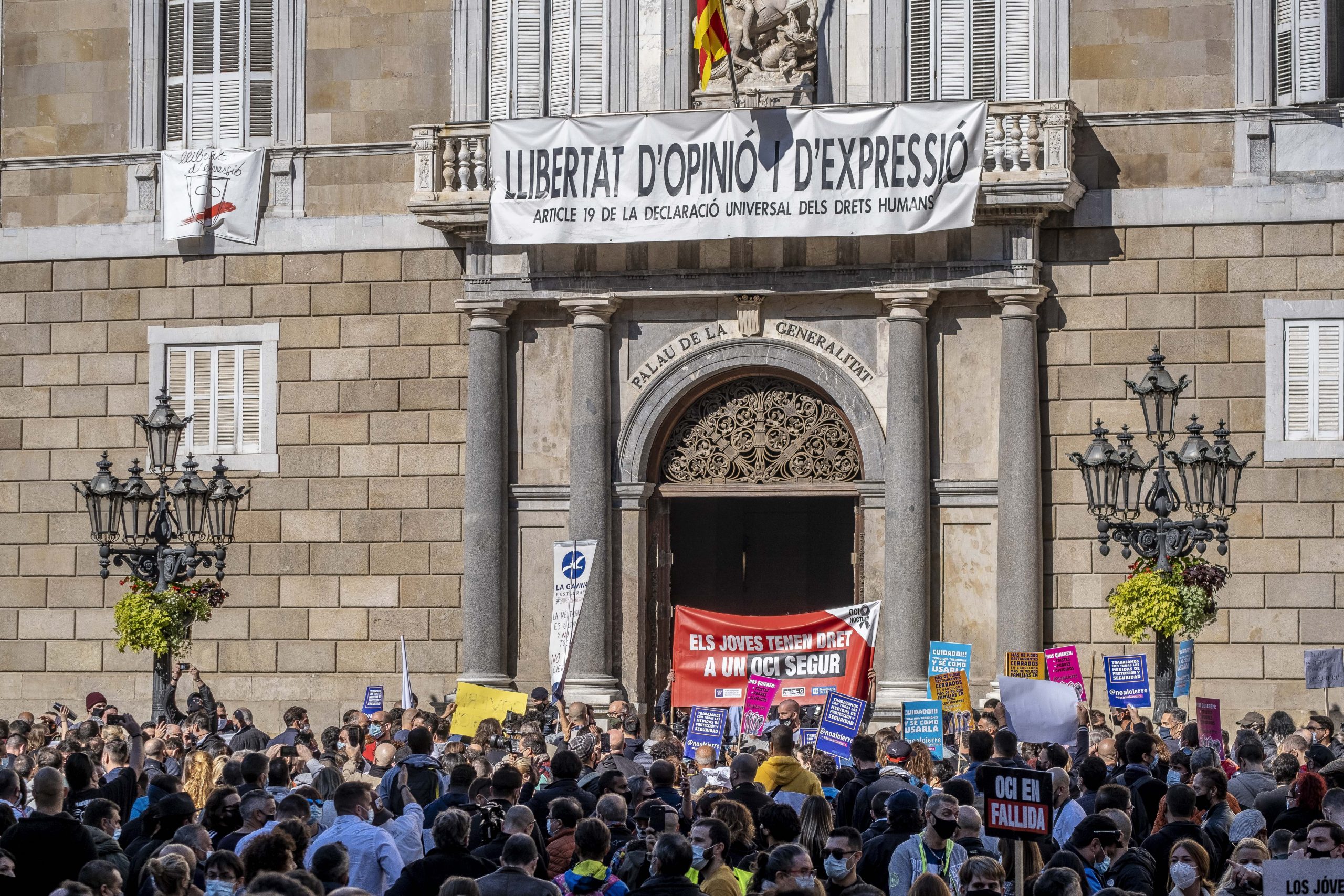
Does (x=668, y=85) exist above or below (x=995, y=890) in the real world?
above

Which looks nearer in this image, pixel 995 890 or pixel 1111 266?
pixel 995 890

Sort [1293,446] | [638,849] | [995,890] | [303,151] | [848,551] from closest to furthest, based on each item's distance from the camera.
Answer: [995,890] < [638,849] < [1293,446] < [303,151] < [848,551]

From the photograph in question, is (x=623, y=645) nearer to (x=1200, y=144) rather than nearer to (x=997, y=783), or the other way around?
(x=1200, y=144)

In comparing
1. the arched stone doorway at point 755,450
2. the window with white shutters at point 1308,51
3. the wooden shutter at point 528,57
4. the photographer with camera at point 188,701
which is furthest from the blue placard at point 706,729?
the window with white shutters at point 1308,51

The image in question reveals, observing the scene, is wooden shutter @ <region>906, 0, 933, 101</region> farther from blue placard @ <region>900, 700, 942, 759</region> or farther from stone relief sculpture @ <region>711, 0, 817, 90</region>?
blue placard @ <region>900, 700, 942, 759</region>

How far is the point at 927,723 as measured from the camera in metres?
15.5

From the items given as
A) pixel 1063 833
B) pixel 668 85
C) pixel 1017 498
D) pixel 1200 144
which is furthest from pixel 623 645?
pixel 1063 833

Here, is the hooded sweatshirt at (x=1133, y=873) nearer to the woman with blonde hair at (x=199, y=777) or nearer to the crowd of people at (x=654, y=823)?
the crowd of people at (x=654, y=823)

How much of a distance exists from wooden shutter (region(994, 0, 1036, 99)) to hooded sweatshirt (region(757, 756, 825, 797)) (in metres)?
12.0

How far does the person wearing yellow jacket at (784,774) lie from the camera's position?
11844 mm

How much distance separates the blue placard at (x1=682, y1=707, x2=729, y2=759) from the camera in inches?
645

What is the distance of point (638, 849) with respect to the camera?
10.0 m

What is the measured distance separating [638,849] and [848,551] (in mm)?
19644

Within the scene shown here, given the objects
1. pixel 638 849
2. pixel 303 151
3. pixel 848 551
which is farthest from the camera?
pixel 848 551
